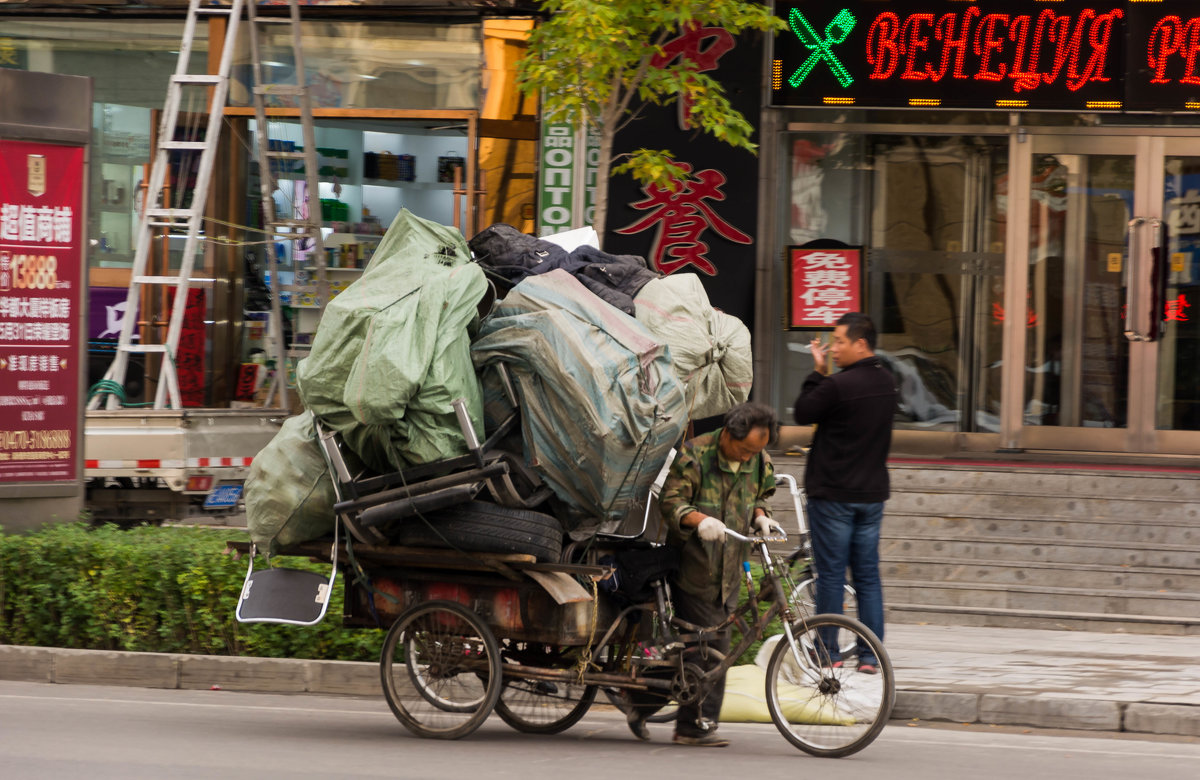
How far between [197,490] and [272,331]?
4045mm

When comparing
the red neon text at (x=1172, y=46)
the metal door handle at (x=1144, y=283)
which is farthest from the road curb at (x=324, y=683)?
the red neon text at (x=1172, y=46)

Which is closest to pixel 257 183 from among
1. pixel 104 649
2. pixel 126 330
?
pixel 126 330

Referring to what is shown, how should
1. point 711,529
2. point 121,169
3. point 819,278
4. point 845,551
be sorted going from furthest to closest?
1. point 121,169
2. point 819,278
3. point 845,551
4. point 711,529

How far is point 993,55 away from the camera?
14688 millimetres

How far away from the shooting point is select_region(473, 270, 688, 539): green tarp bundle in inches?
252

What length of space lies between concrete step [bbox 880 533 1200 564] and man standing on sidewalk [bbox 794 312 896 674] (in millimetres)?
3857

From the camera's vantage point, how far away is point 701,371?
7.54m

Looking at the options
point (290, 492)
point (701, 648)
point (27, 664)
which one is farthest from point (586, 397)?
point (27, 664)

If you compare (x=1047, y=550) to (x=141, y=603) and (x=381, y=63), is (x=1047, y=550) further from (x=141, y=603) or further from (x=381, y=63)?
(x=381, y=63)

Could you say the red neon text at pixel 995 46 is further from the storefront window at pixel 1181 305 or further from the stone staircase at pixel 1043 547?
the stone staircase at pixel 1043 547

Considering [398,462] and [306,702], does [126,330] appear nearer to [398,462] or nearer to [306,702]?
[306,702]

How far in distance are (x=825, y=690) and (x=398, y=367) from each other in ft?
7.90

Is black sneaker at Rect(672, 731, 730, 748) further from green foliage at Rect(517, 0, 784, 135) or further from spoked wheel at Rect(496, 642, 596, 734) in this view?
green foliage at Rect(517, 0, 784, 135)

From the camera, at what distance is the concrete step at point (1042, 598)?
10.9 m
